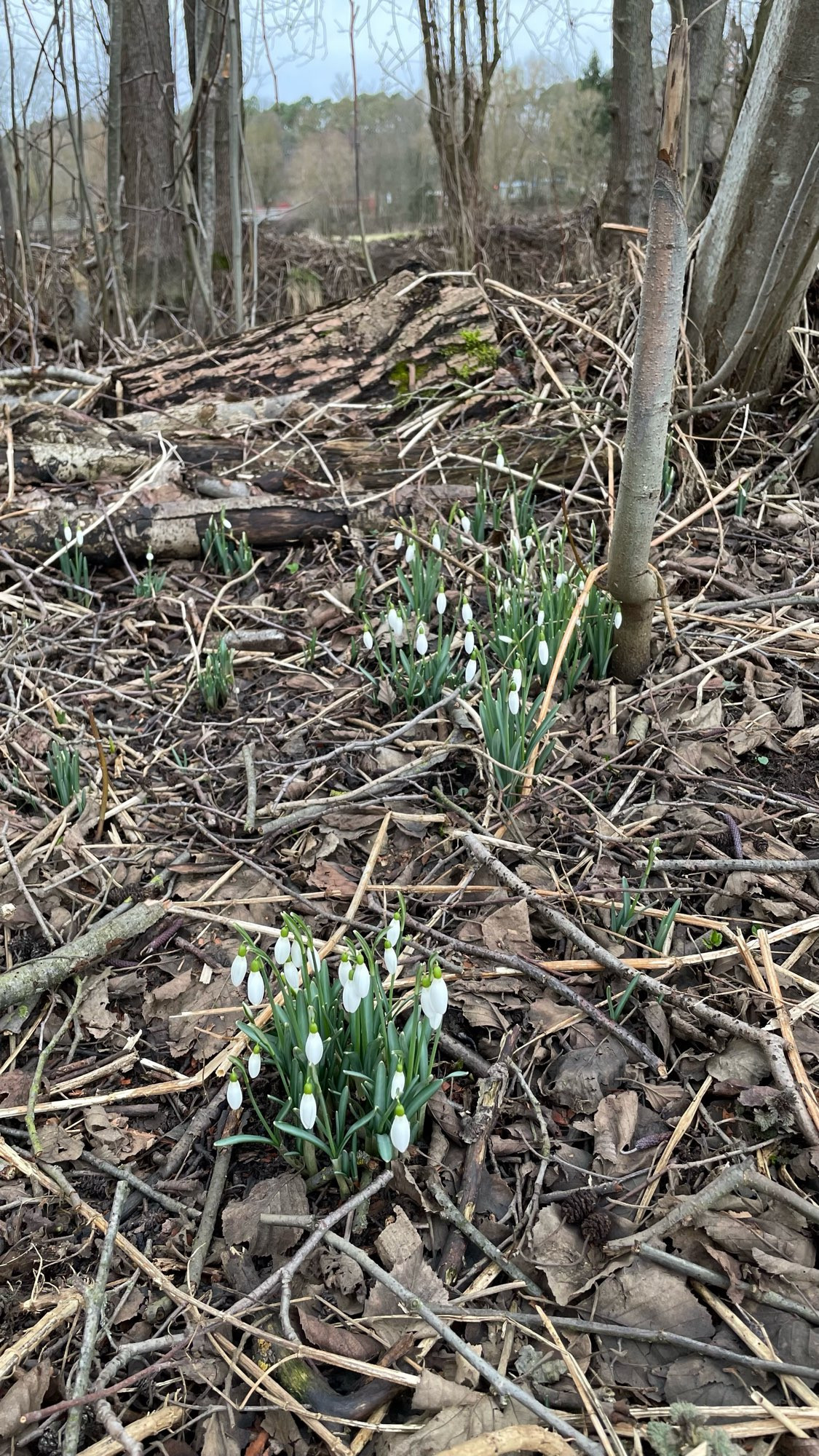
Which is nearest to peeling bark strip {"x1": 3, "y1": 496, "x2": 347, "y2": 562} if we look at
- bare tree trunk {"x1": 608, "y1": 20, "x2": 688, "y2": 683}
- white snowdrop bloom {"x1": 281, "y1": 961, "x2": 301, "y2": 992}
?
bare tree trunk {"x1": 608, "y1": 20, "x2": 688, "y2": 683}

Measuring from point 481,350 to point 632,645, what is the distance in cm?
216

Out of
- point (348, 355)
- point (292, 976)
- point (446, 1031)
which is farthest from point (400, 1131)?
point (348, 355)

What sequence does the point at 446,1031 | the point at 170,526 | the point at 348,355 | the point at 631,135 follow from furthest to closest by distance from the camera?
the point at 631,135, the point at 348,355, the point at 170,526, the point at 446,1031

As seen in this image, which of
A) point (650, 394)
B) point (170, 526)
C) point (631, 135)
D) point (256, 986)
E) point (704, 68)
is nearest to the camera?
point (256, 986)

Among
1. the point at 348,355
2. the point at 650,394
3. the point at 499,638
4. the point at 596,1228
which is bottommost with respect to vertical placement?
the point at 596,1228

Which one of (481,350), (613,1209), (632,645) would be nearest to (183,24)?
(481,350)

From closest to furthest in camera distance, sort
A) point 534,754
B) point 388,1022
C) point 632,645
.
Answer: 1. point 388,1022
2. point 534,754
3. point 632,645

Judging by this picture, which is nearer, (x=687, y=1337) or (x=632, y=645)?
(x=687, y=1337)

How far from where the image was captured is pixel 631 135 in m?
6.89

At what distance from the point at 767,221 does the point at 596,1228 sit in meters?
3.49

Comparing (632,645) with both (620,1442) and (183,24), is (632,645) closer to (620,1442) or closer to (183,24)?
(620,1442)

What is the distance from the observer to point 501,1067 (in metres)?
1.74

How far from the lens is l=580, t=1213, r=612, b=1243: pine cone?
1.49m

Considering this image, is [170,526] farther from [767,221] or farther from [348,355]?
[767,221]
